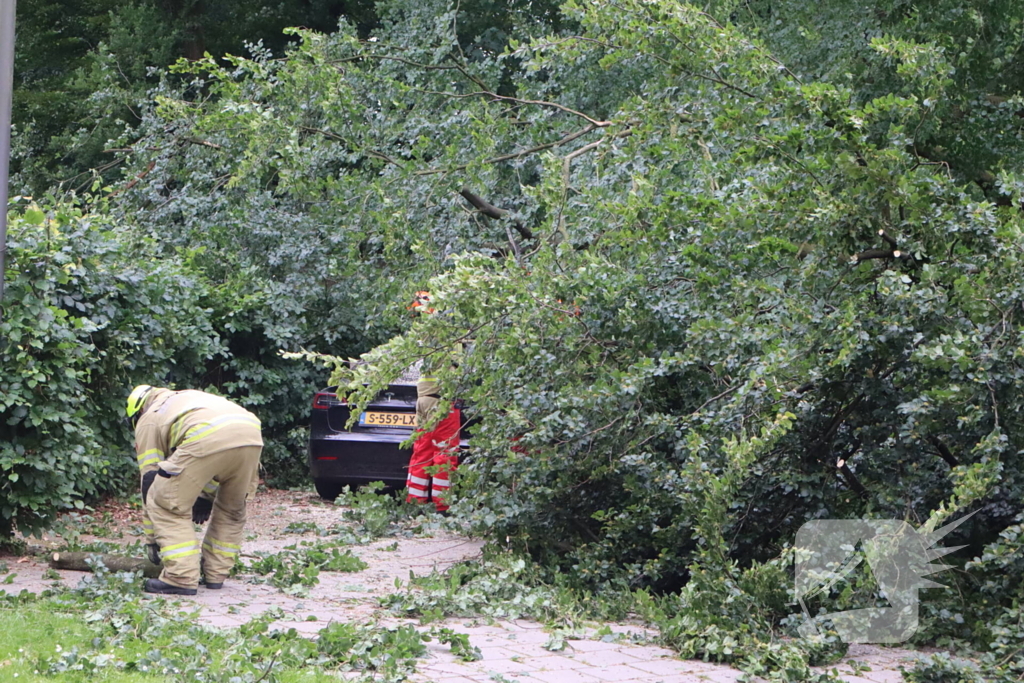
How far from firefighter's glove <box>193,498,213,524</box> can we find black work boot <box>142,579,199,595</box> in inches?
54.8

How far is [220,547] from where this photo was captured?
702 centimetres

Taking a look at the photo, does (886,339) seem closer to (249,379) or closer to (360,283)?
(360,283)

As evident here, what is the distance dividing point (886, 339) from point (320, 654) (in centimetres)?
337

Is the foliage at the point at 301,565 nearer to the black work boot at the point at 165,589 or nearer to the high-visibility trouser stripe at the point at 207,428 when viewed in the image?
the black work boot at the point at 165,589

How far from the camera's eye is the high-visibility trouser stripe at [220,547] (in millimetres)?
6996

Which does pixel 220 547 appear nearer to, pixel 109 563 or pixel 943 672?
pixel 109 563

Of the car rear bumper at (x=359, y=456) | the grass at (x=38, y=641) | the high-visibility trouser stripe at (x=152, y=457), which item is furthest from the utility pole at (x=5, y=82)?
the car rear bumper at (x=359, y=456)

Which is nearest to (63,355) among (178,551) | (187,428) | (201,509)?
(187,428)

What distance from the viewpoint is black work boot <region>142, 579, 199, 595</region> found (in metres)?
6.66

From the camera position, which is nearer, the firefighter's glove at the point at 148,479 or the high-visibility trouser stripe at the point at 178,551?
the high-visibility trouser stripe at the point at 178,551

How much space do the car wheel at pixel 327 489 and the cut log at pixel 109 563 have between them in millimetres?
4171

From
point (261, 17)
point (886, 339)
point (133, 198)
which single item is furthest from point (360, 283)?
point (261, 17)

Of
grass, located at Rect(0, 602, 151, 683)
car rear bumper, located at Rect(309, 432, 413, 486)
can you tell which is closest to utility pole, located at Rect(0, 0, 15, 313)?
grass, located at Rect(0, 602, 151, 683)

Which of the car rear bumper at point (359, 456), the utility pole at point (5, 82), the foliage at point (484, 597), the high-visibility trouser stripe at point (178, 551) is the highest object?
the utility pole at point (5, 82)
